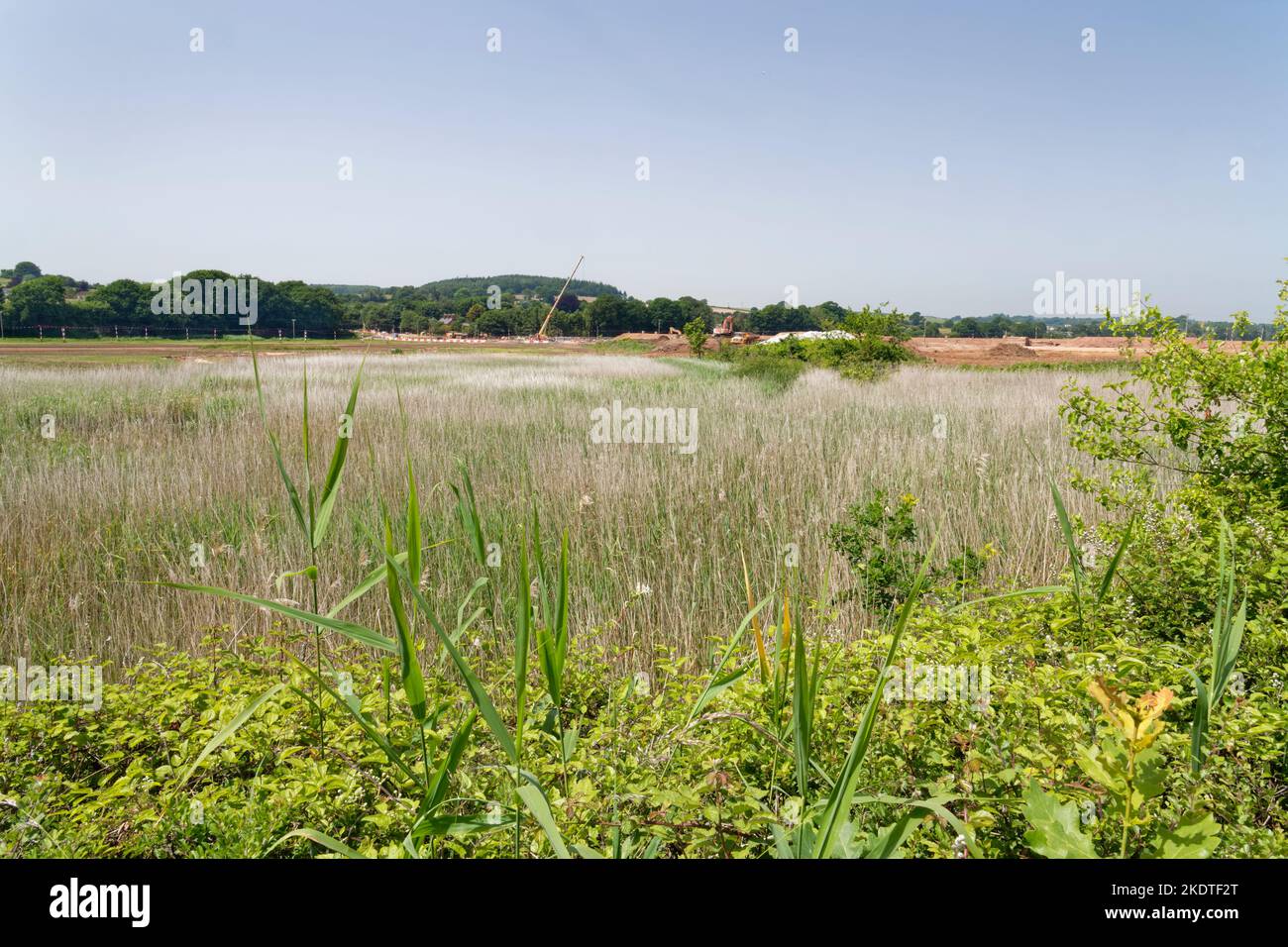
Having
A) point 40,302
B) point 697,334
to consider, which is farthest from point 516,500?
point 40,302

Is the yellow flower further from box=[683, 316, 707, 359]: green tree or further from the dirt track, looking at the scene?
box=[683, 316, 707, 359]: green tree

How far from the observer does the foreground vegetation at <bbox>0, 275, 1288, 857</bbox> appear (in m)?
1.47

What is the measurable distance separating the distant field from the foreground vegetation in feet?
1.55

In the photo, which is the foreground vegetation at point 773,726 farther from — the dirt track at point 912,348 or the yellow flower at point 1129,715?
the dirt track at point 912,348

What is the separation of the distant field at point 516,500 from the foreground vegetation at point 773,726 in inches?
18.7

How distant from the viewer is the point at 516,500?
6.10 meters

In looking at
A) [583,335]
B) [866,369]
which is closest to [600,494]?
[866,369]

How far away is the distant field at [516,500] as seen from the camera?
4023 mm

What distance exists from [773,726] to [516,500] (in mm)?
4409

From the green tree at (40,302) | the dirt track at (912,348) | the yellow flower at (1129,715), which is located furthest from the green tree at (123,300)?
the yellow flower at (1129,715)
